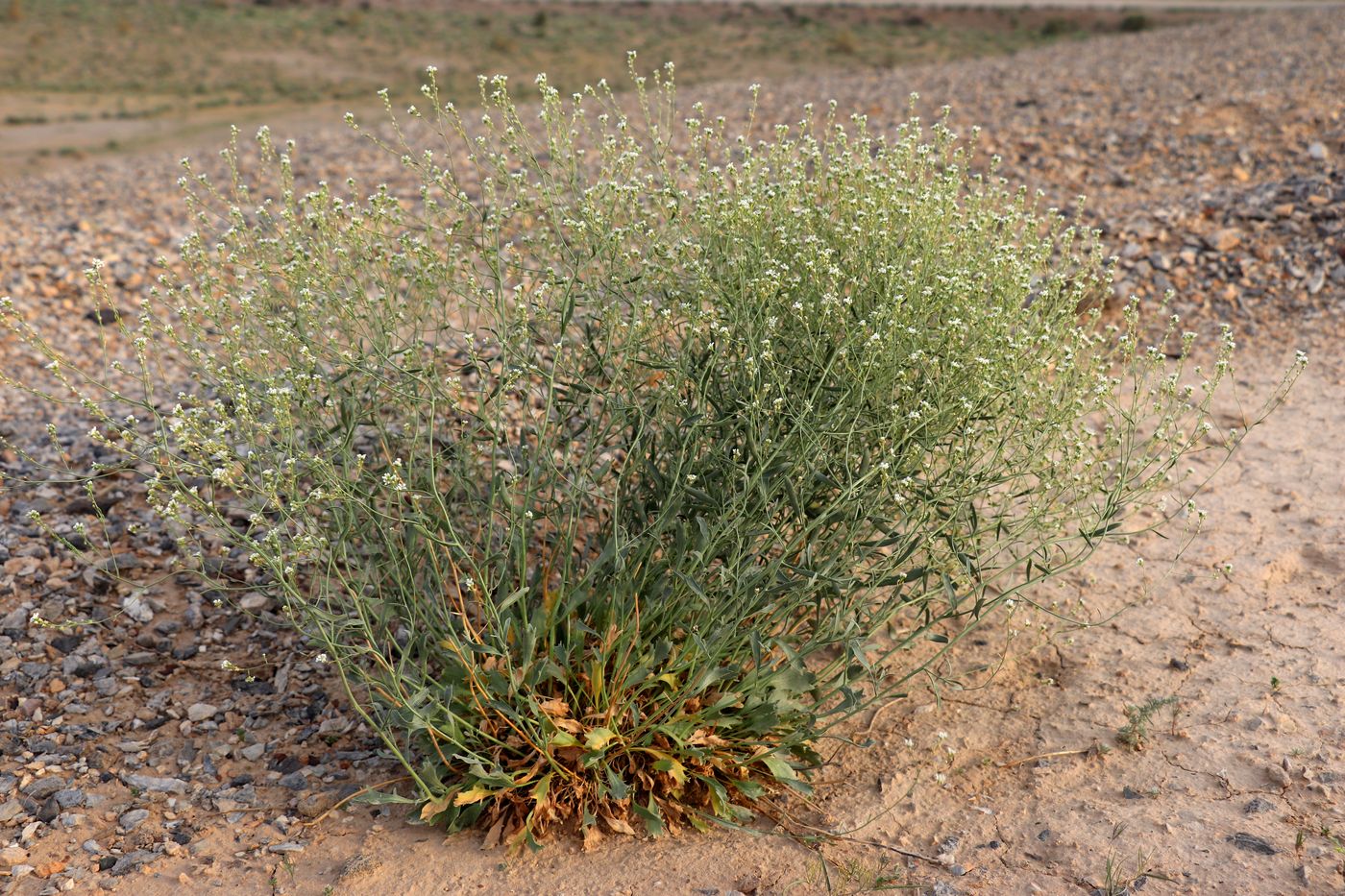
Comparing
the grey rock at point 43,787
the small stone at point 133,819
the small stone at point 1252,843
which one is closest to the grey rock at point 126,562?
the grey rock at point 43,787

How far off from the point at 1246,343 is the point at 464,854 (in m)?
5.75

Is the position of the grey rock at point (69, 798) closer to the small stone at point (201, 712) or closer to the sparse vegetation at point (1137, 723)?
the small stone at point (201, 712)

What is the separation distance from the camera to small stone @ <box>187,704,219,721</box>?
13.5 ft

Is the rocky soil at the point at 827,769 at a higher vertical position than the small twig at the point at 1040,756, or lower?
higher

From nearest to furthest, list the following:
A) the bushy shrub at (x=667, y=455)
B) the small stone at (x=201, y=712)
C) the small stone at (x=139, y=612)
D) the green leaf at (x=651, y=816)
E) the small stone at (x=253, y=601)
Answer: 1. the bushy shrub at (x=667, y=455)
2. the green leaf at (x=651, y=816)
3. the small stone at (x=201, y=712)
4. the small stone at (x=139, y=612)
5. the small stone at (x=253, y=601)

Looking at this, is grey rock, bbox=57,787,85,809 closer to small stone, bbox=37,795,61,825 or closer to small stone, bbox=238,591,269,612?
small stone, bbox=37,795,61,825

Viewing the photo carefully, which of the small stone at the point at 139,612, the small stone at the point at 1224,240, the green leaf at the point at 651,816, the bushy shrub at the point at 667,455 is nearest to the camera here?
the bushy shrub at the point at 667,455

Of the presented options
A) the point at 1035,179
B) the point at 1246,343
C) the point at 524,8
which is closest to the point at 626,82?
the point at 1035,179

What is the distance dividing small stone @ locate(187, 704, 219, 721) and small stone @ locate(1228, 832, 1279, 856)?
11.4 feet

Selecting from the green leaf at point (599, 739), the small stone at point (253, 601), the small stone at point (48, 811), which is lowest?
the small stone at point (48, 811)

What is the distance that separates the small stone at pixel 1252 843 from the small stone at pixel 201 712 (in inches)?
136

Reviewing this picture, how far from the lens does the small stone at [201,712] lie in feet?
13.5

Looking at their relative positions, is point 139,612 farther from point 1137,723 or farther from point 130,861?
point 1137,723

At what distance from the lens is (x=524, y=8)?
4631 centimetres
